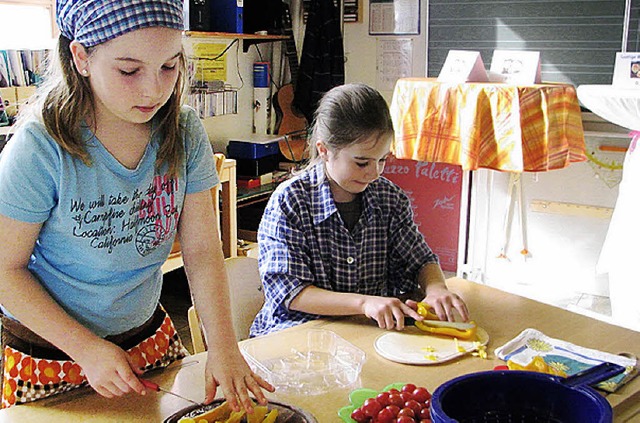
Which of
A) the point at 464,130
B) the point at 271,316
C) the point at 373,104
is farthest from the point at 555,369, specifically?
the point at 464,130

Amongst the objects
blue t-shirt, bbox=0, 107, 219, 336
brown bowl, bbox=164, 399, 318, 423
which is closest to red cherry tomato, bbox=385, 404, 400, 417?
brown bowl, bbox=164, 399, 318, 423

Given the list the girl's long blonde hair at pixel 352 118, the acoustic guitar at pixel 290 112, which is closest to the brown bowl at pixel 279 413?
the girl's long blonde hair at pixel 352 118

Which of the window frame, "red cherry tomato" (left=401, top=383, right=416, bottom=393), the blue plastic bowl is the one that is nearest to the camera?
the blue plastic bowl

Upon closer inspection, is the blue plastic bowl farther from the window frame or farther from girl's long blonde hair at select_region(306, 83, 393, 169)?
the window frame

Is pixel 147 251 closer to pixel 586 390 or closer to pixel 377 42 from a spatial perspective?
pixel 586 390

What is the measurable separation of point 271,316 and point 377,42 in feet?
10.0

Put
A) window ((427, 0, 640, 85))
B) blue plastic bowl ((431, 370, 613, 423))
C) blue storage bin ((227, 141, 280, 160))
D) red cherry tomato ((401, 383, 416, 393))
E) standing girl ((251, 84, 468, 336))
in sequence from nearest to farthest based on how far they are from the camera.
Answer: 1. blue plastic bowl ((431, 370, 613, 423))
2. red cherry tomato ((401, 383, 416, 393))
3. standing girl ((251, 84, 468, 336))
4. window ((427, 0, 640, 85))
5. blue storage bin ((227, 141, 280, 160))

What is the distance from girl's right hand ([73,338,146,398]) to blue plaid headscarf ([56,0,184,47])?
46 centimetres

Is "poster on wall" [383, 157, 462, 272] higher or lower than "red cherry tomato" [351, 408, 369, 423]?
lower

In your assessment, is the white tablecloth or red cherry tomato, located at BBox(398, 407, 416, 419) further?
the white tablecloth

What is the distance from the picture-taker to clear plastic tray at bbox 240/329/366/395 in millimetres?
1279

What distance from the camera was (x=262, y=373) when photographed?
1.31 m

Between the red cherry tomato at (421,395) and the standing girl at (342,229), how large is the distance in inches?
17.7

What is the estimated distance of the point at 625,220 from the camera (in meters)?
3.05
